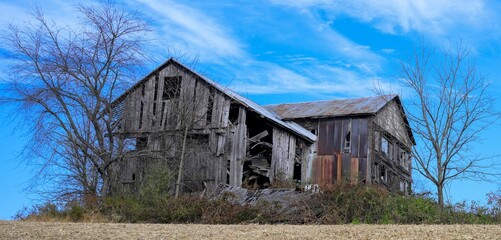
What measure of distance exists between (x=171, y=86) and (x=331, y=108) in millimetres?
11792

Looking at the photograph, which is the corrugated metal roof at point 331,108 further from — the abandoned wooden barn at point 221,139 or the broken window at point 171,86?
the broken window at point 171,86

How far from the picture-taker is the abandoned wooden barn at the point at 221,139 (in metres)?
30.0

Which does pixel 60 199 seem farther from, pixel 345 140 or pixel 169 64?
pixel 345 140

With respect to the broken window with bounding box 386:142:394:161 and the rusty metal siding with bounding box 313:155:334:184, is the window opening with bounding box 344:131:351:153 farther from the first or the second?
the broken window with bounding box 386:142:394:161

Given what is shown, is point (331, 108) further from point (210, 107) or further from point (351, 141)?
point (210, 107)

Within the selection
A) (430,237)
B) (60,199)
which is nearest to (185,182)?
(60,199)

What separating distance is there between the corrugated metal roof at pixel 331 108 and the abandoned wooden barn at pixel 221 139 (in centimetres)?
26

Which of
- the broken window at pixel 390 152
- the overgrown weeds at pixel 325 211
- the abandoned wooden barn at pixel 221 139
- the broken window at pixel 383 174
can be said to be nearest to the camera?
the overgrown weeds at pixel 325 211

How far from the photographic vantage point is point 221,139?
30656mm

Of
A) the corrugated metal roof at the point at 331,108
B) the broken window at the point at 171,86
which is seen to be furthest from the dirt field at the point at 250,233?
the corrugated metal roof at the point at 331,108

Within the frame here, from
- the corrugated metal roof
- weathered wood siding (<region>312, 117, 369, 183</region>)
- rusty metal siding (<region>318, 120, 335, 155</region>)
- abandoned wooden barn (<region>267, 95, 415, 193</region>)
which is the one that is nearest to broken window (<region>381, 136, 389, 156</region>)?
abandoned wooden barn (<region>267, 95, 415, 193</region>)

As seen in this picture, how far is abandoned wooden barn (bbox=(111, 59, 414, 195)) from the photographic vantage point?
30.0m

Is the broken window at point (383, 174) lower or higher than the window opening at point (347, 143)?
lower

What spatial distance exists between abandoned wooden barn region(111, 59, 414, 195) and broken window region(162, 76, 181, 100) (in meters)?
0.05
